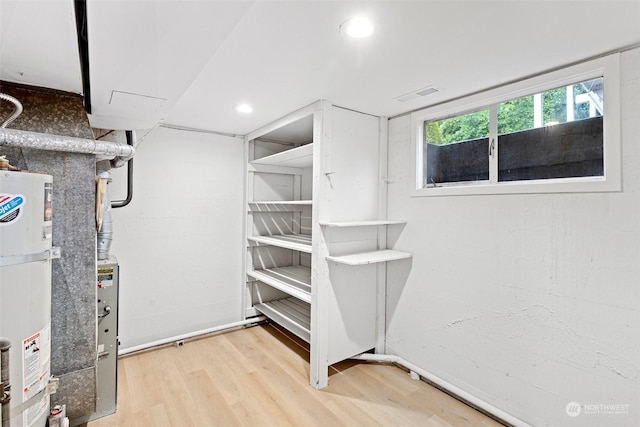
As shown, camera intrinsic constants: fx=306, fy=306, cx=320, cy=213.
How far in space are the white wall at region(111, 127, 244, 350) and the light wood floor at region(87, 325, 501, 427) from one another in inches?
15.2

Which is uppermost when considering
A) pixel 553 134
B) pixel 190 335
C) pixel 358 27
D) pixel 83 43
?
pixel 358 27

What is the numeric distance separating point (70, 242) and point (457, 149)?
260cm

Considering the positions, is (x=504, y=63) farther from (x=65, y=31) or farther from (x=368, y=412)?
(x=368, y=412)

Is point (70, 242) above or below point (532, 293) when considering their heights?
above

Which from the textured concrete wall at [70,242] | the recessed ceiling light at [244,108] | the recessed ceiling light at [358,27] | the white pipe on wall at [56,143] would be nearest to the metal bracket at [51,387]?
the textured concrete wall at [70,242]

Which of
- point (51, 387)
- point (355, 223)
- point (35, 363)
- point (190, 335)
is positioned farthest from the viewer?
point (190, 335)

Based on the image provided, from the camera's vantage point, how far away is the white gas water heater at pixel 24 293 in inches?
46.1

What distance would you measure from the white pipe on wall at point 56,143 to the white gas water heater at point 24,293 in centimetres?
24

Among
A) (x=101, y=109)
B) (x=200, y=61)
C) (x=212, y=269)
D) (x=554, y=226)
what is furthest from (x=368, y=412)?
(x=101, y=109)

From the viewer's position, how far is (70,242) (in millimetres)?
1668

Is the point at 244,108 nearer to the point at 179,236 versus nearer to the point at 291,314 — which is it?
the point at 179,236

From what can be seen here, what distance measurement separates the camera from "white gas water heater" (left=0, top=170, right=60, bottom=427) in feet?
3.84

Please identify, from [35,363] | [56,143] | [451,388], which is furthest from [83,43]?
[451,388]

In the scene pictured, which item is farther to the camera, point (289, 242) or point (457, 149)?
point (289, 242)
